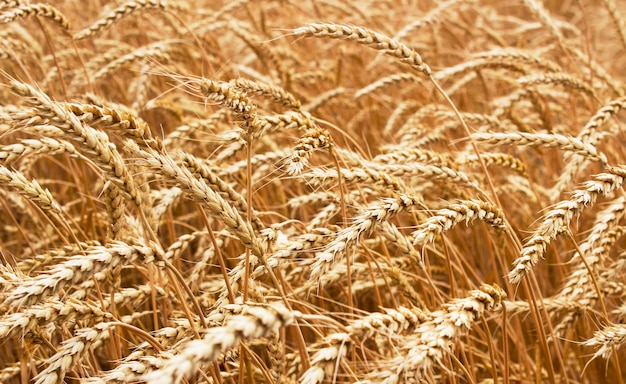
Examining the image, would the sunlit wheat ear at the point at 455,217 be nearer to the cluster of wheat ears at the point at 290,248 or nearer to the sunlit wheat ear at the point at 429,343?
the cluster of wheat ears at the point at 290,248

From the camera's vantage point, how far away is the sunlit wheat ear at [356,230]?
1.23m

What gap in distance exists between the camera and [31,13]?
2043 millimetres

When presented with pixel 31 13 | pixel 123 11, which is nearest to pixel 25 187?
pixel 31 13

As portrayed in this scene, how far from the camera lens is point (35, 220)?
2430 mm

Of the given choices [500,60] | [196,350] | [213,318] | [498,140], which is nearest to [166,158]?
[213,318]

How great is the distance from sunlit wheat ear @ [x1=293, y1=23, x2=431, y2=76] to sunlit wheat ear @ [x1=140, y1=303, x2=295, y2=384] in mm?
910

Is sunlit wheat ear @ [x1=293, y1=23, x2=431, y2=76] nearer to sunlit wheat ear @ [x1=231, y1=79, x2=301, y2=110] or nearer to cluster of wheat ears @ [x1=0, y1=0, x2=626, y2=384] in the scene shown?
cluster of wheat ears @ [x1=0, y1=0, x2=626, y2=384]

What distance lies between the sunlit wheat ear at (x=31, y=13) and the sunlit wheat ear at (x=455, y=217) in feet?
4.94

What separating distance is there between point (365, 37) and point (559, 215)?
719 mm

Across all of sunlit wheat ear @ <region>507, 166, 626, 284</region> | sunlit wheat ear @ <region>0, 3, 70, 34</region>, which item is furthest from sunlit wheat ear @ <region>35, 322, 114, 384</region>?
sunlit wheat ear @ <region>0, 3, 70, 34</region>

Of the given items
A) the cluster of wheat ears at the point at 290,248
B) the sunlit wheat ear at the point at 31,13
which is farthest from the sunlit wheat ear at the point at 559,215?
the sunlit wheat ear at the point at 31,13

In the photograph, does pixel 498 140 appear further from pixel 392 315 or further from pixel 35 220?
pixel 35 220

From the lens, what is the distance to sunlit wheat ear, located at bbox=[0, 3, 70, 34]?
1939mm

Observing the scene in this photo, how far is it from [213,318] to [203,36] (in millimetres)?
2519
